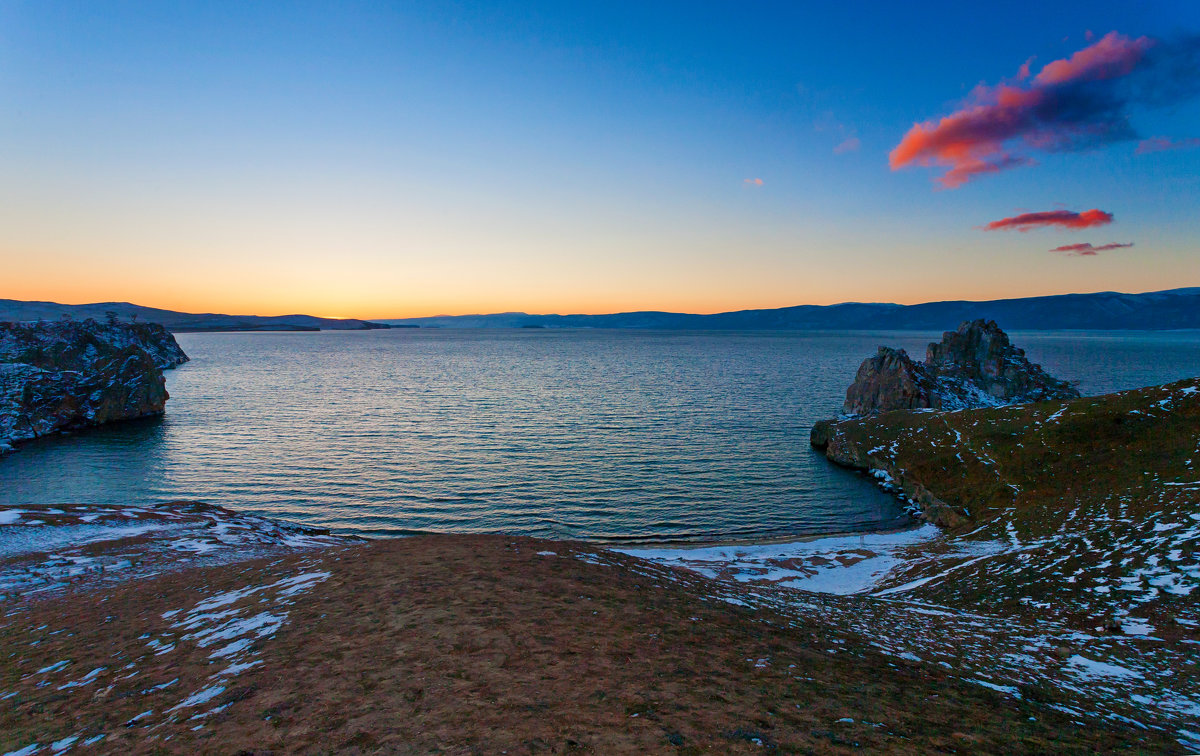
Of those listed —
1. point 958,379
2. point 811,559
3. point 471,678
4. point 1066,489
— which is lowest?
point 811,559

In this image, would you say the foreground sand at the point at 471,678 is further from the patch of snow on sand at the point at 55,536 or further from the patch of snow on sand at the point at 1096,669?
the patch of snow on sand at the point at 55,536

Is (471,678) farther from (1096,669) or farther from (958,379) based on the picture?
(958,379)

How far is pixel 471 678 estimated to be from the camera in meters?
9.44

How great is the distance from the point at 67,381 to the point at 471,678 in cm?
9150

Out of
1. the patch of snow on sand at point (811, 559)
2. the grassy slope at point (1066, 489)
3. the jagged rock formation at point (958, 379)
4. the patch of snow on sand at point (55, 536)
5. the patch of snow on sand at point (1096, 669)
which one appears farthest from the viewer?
the jagged rock formation at point (958, 379)

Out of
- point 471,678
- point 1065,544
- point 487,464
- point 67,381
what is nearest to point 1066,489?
point 1065,544

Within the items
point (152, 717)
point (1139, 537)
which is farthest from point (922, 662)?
point (1139, 537)

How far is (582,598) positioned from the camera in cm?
1443

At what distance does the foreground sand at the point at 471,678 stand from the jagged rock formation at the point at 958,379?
207 ft

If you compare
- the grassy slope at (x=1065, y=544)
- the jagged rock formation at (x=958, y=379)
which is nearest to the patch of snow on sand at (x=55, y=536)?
the grassy slope at (x=1065, y=544)

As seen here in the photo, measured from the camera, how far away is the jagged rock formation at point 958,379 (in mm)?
69750

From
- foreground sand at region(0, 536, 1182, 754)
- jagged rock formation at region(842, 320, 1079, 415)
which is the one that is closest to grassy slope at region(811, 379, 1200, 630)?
foreground sand at region(0, 536, 1182, 754)

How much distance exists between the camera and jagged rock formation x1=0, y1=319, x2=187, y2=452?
6394 centimetres

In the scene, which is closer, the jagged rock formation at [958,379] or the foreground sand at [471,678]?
the foreground sand at [471,678]
